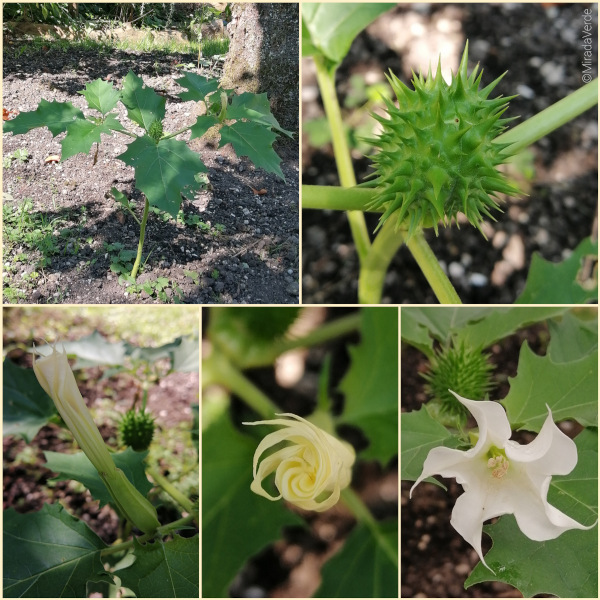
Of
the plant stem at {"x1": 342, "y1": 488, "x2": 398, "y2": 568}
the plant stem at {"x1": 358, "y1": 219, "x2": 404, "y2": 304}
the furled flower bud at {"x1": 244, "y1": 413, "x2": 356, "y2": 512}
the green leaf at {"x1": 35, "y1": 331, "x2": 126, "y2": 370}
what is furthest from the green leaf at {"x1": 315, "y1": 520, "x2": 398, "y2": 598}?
the green leaf at {"x1": 35, "y1": 331, "x2": 126, "y2": 370}

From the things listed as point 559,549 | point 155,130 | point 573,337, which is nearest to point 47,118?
point 155,130

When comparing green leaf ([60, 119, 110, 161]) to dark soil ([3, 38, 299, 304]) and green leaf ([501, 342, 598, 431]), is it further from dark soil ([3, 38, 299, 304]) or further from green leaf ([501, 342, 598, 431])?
green leaf ([501, 342, 598, 431])

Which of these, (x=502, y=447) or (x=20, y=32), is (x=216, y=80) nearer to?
(x=20, y=32)

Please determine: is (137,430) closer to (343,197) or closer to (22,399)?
(22,399)

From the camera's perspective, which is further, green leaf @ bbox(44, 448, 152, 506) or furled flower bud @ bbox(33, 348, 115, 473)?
green leaf @ bbox(44, 448, 152, 506)

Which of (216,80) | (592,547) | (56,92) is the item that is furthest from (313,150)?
(592,547)
